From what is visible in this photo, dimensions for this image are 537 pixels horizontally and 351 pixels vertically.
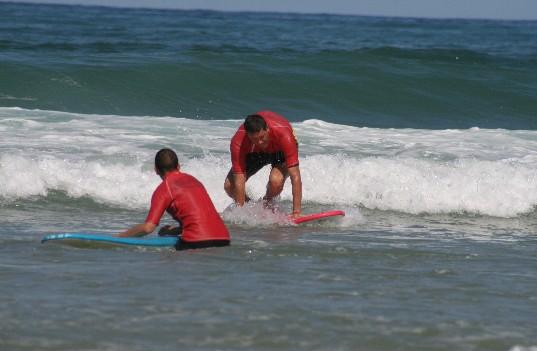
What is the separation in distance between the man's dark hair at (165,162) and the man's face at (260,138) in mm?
1286

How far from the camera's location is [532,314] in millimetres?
5812

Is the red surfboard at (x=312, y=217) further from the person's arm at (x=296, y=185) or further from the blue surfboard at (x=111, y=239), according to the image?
the blue surfboard at (x=111, y=239)

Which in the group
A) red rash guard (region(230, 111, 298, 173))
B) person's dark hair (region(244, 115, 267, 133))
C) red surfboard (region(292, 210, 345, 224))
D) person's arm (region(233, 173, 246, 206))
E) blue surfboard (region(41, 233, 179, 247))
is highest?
person's dark hair (region(244, 115, 267, 133))

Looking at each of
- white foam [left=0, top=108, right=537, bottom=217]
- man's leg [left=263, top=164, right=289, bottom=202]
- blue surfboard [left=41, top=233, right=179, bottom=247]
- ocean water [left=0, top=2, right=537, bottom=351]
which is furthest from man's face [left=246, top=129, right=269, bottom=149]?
white foam [left=0, top=108, right=537, bottom=217]

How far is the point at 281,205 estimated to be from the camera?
10805mm

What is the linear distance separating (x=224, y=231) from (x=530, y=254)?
97.2 inches

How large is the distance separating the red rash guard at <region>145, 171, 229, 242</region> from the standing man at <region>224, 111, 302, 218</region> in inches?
49.3

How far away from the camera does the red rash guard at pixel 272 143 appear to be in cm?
866

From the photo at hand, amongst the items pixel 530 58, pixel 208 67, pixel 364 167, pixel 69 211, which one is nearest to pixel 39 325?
pixel 69 211

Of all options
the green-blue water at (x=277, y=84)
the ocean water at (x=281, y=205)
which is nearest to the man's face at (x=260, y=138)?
the ocean water at (x=281, y=205)

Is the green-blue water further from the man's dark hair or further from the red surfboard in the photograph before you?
the man's dark hair

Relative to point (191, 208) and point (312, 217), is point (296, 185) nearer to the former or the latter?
point (312, 217)

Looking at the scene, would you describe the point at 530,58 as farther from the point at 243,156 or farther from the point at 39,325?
the point at 39,325

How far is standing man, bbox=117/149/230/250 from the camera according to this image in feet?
23.3
